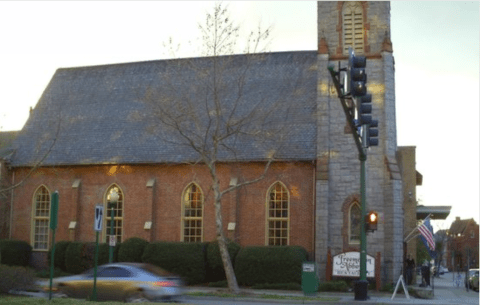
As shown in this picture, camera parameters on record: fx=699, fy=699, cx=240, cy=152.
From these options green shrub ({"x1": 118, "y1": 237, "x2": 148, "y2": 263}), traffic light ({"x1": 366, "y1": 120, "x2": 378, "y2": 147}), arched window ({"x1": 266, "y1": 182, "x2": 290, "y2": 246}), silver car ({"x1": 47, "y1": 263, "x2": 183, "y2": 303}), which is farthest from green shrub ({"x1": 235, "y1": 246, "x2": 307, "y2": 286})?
traffic light ({"x1": 366, "y1": 120, "x2": 378, "y2": 147})

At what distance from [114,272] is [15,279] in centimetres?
310

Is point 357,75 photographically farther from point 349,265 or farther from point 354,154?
point 354,154

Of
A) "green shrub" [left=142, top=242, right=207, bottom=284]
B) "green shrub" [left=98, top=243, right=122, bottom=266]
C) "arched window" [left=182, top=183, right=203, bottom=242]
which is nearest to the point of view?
"green shrub" [left=142, top=242, right=207, bottom=284]

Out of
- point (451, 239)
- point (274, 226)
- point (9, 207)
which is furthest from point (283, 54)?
point (451, 239)

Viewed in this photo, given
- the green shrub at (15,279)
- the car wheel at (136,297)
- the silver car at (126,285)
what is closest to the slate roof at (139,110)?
the green shrub at (15,279)

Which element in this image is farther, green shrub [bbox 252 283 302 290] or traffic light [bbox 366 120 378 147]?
green shrub [bbox 252 283 302 290]

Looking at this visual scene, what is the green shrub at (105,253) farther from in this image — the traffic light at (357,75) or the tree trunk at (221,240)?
the traffic light at (357,75)

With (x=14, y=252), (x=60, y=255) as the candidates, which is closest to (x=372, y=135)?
(x=60, y=255)

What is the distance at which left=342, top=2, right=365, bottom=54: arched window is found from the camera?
110 ft

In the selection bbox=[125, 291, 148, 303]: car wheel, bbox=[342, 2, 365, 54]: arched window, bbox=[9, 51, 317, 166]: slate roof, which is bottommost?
bbox=[125, 291, 148, 303]: car wheel

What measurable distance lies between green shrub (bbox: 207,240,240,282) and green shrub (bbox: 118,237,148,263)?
363 centimetres

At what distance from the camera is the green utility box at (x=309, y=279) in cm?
2653

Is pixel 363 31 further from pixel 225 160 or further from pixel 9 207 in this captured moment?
pixel 9 207

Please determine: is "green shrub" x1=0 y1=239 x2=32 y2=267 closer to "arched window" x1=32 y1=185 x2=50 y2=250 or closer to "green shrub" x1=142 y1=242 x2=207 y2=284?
"arched window" x1=32 y1=185 x2=50 y2=250
